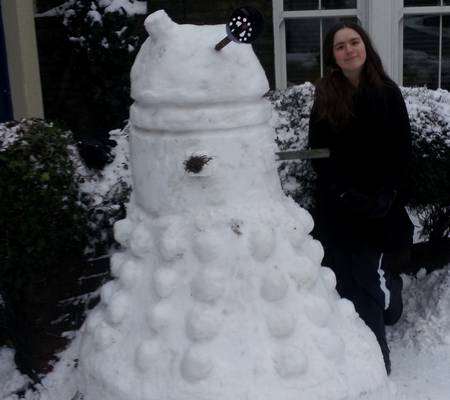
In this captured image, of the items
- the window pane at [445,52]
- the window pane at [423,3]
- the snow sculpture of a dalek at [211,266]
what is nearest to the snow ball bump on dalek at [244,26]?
the snow sculpture of a dalek at [211,266]

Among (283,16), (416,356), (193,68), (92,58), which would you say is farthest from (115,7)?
(416,356)

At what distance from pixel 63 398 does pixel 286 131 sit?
1.61 metres

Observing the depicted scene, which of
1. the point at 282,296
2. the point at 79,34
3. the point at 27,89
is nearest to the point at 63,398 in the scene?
the point at 282,296

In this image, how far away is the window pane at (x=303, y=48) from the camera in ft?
21.2

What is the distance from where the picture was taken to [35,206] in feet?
9.07

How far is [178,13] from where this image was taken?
247 inches

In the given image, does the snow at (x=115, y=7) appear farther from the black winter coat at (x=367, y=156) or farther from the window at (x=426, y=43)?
the black winter coat at (x=367, y=156)

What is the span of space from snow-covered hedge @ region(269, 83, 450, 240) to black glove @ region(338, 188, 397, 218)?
33 centimetres

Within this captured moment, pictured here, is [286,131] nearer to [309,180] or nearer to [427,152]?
[309,180]

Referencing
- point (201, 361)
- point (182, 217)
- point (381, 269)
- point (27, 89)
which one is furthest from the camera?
point (27, 89)

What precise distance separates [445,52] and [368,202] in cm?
400

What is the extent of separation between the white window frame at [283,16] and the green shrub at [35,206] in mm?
3811

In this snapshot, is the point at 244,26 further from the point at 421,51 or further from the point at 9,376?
the point at 421,51

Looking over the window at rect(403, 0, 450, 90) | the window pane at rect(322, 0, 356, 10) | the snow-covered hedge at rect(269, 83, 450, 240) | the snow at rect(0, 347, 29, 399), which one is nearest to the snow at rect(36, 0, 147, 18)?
the window pane at rect(322, 0, 356, 10)
